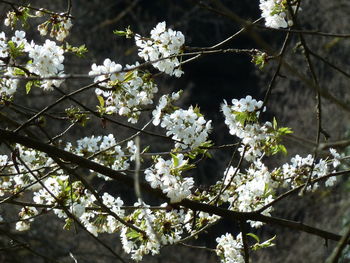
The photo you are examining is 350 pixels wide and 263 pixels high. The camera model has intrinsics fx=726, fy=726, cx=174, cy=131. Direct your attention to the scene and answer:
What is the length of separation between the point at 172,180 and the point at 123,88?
1.53 feet

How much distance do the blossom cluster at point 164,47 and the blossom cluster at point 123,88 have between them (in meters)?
0.09

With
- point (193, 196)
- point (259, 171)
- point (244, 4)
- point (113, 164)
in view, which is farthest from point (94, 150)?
point (244, 4)

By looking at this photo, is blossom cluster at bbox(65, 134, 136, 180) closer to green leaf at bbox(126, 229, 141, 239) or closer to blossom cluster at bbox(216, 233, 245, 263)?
green leaf at bbox(126, 229, 141, 239)

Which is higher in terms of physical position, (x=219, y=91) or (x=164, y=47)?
(x=219, y=91)

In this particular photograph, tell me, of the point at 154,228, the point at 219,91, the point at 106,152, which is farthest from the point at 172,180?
the point at 219,91

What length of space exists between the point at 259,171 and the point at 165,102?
2.21 ft

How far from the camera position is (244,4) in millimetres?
13055

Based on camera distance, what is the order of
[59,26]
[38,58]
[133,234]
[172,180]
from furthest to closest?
1. [59,26]
2. [133,234]
3. [38,58]
4. [172,180]

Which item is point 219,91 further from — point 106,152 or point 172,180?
point 172,180

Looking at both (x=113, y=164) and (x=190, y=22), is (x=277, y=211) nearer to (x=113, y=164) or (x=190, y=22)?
(x=190, y=22)

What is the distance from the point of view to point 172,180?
2676 mm

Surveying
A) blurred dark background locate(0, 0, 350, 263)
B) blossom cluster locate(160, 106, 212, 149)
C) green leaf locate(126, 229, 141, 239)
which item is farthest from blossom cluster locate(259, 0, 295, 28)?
blurred dark background locate(0, 0, 350, 263)

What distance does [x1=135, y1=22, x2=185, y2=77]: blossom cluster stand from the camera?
3021mm

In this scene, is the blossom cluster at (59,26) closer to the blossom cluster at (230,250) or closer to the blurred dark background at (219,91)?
the blossom cluster at (230,250)
